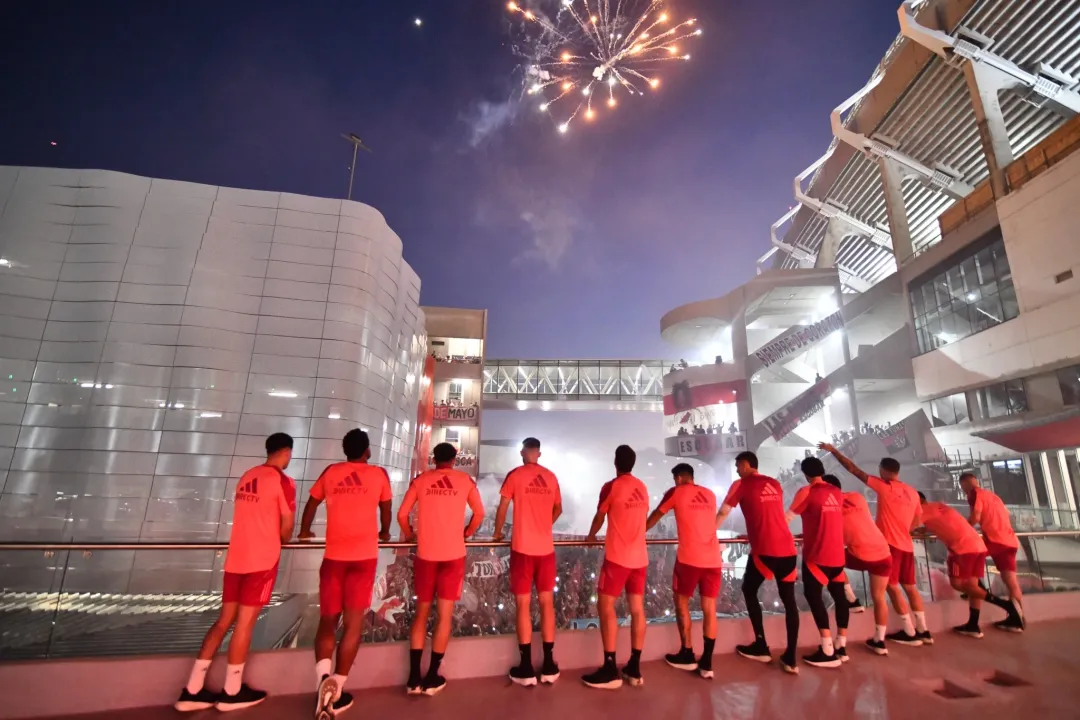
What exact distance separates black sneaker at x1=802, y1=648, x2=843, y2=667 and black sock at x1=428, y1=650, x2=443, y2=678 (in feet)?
10.8

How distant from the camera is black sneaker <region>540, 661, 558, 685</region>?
390cm

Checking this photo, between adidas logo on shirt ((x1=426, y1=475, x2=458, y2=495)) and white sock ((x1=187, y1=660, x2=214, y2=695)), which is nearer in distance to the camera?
white sock ((x1=187, y1=660, x2=214, y2=695))

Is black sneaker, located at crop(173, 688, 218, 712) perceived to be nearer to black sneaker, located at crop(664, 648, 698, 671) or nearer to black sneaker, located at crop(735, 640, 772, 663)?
black sneaker, located at crop(664, 648, 698, 671)

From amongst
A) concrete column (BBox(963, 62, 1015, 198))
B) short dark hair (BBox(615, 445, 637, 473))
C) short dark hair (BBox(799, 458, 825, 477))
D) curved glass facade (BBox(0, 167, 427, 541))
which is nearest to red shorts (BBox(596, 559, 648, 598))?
short dark hair (BBox(615, 445, 637, 473))

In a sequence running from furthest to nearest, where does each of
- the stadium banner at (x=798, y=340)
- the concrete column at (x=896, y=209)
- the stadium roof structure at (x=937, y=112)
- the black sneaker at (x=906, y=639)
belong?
A: the stadium banner at (x=798, y=340)
the concrete column at (x=896, y=209)
the stadium roof structure at (x=937, y=112)
the black sneaker at (x=906, y=639)

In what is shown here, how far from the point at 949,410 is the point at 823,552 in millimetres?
18862

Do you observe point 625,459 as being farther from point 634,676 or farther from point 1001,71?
point 1001,71

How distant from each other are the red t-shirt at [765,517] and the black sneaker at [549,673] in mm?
2062

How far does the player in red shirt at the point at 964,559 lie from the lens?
5.35 meters

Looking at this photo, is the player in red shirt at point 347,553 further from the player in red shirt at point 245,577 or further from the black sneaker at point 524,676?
the black sneaker at point 524,676

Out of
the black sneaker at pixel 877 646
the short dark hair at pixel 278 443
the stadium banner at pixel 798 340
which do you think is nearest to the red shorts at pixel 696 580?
the black sneaker at pixel 877 646

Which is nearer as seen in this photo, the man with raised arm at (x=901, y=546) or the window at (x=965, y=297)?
the man with raised arm at (x=901, y=546)

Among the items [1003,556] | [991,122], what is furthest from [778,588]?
[991,122]

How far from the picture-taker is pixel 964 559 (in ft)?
18.0
